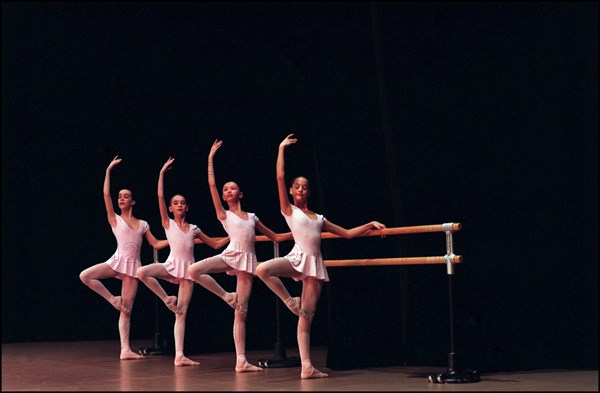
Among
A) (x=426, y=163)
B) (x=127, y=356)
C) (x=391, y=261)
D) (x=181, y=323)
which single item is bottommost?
(x=127, y=356)

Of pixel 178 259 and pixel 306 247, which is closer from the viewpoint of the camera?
pixel 306 247

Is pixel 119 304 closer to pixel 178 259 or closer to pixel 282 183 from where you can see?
pixel 178 259

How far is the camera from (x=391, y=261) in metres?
6.55

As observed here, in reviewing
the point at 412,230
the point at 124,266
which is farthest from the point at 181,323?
the point at 412,230

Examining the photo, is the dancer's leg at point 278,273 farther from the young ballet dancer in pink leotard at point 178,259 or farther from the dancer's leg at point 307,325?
the young ballet dancer in pink leotard at point 178,259

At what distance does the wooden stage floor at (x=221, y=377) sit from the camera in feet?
18.7

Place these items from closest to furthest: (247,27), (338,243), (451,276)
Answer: (451,276)
(338,243)
(247,27)

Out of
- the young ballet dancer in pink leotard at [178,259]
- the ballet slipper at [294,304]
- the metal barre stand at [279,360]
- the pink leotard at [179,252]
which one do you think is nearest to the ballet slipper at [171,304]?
the young ballet dancer in pink leotard at [178,259]

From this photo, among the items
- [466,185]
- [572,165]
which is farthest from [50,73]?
[572,165]

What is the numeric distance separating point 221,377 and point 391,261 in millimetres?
1391

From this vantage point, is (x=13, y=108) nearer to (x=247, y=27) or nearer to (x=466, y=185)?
(x=247, y=27)

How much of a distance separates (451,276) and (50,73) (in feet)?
18.5

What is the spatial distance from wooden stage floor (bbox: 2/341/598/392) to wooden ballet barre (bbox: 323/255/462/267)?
74 cm

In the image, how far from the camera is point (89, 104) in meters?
10.2
